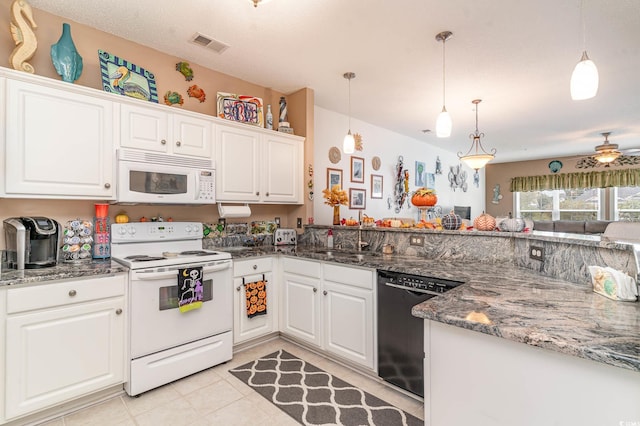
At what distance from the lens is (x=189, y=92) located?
9.84ft

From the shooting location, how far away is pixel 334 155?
4.41 metres

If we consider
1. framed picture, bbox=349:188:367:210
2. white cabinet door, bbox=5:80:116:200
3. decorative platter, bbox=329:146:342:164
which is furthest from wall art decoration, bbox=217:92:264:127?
framed picture, bbox=349:188:367:210

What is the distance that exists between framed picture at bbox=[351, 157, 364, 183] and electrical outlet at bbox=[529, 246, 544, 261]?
294 centimetres

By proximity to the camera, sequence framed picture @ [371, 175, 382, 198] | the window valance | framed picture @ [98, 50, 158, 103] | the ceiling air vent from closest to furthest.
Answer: framed picture @ [98, 50, 158, 103] < the ceiling air vent < framed picture @ [371, 175, 382, 198] < the window valance

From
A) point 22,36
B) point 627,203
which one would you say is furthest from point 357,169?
point 627,203

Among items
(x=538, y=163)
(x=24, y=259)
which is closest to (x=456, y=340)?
(x=24, y=259)

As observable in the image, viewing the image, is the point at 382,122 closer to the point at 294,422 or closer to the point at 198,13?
the point at 198,13

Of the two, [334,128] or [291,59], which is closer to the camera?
[291,59]

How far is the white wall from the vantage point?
13.9ft

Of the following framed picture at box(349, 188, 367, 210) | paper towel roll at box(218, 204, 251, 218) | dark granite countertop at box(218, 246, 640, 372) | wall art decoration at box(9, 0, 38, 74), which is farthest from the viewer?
framed picture at box(349, 188, 367, 210)

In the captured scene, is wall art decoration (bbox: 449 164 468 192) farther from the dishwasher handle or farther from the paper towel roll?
the dishwasher handle

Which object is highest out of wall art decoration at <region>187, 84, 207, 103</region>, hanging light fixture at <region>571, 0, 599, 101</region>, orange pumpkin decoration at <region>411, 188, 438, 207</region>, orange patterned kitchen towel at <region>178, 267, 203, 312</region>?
wall art decoration at <region>187, 84, 207, 103</region>

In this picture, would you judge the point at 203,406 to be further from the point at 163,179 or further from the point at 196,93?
the point at 196,93

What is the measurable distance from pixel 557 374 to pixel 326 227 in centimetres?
251
